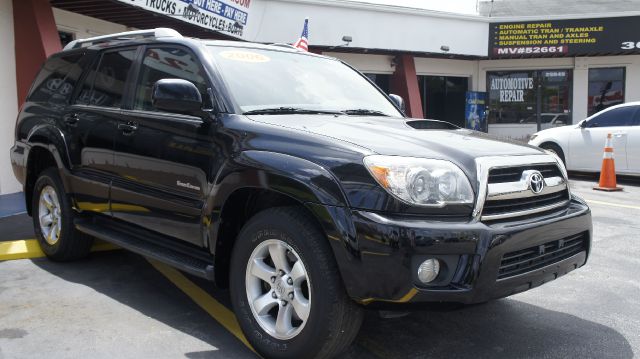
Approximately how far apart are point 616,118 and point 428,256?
9757mm

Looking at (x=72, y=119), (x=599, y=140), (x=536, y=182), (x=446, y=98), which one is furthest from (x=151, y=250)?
(x=446, y=98)

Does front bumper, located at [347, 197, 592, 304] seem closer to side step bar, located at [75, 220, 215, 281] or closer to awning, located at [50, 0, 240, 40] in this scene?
side step bar, located at [75, 220, 215, 281]

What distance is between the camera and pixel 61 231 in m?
4.94

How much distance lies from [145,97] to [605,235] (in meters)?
5.12

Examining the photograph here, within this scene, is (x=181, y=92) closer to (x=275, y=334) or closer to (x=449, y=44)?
(x=275, y=334)

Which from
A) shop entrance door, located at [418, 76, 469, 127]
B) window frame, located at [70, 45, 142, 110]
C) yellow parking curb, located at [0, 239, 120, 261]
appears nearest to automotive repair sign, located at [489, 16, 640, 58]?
shop entrance door, located at [418, 76, 469, 127]

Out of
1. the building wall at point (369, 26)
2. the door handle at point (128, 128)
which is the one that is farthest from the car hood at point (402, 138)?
the building wall at point (369, 26)

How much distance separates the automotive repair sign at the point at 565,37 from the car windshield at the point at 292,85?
16.7m

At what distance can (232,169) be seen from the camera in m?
3.30

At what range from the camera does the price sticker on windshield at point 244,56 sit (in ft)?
12.9

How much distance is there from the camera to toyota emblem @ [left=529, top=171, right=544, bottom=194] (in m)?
3.15

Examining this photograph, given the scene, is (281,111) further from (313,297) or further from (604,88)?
(604,88)

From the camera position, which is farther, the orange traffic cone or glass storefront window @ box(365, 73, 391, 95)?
glass storefront window @ box(365, 73, 391, 95)

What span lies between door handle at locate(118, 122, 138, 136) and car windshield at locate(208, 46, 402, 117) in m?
0.78
